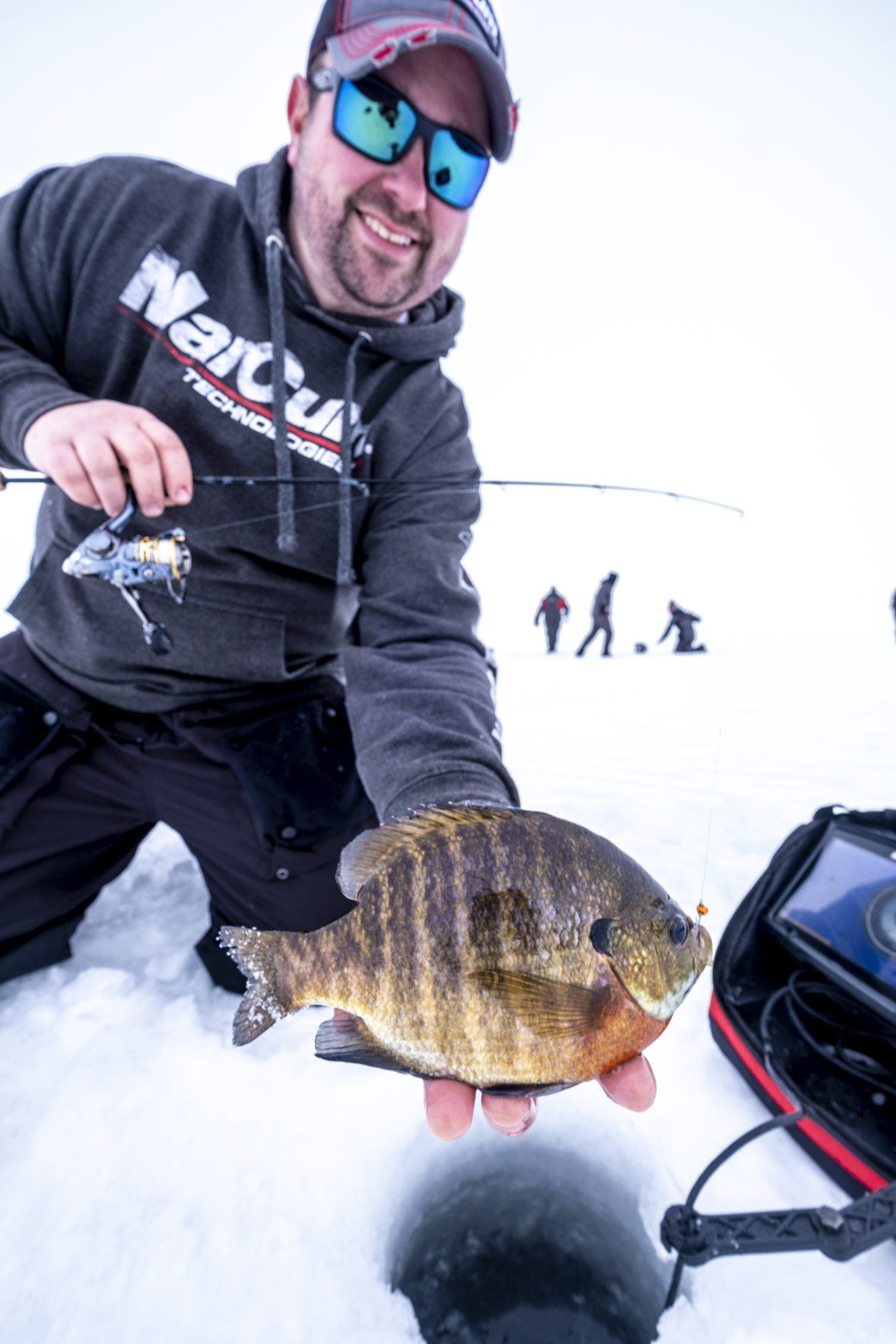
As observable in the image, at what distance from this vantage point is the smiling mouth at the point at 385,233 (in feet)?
7.00

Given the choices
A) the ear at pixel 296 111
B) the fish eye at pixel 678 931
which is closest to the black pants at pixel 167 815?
the fish eye at pixel 678 931

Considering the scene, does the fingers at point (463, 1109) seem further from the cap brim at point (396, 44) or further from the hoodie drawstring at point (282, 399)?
the cap brim at point (396, 44)

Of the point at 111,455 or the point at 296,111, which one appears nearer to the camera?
the point at 111,455

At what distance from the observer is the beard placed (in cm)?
212

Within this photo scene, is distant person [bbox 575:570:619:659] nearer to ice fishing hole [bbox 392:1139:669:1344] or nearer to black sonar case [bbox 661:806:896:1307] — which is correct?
black sonar case [bbox 661:806:896:1307]

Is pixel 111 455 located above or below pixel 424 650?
above

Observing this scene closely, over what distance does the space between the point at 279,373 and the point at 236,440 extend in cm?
29

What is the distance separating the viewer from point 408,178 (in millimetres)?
2072

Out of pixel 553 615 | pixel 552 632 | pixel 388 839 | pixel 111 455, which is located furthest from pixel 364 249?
pixel 552 632

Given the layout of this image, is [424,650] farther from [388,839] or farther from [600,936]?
[600,936]

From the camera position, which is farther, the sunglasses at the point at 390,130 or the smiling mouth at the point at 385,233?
the smiling mouth at the point at 385,233

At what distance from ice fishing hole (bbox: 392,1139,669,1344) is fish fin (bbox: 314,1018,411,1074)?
0.96 meters

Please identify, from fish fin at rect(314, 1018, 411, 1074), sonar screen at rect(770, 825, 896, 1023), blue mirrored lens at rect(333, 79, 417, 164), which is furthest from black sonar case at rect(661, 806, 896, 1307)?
blue mirrored lens at rect(333, 79, 417, 164)

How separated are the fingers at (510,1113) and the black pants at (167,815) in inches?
51.8
